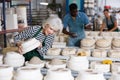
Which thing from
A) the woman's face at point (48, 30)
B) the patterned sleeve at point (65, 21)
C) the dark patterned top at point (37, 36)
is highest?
the patterned sleeve at point (65, 21)

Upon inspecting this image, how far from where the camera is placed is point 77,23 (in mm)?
5734

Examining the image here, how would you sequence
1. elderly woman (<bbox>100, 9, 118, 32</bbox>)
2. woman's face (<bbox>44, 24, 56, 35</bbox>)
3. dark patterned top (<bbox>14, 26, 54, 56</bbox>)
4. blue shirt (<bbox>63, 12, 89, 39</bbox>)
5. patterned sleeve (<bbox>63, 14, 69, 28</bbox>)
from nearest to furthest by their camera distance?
woman's face (<bbox>44, 24, 56, 35</bbox>), dark patterned top (<bbox>14, 26, 54, 56</bbox>), blue shirt (<bbox>63, 12, 89, 39</bbox>), patterned sleeve (<bbox>63, 14, 69, 28</bbox>), elderly woman (<bbox>100, 9, 118, 32</bbox>)

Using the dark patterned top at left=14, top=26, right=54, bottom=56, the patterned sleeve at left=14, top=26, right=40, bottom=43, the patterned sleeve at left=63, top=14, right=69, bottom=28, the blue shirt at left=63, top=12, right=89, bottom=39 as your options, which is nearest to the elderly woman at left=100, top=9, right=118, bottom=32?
the blue shirt at left=63, top=12, right=89, bottom=39

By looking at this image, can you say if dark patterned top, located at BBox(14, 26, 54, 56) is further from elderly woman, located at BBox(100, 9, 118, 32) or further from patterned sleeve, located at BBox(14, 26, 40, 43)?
elderly woman, located at BBox(100, 9, 118, 32)

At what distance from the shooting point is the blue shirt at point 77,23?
5.64m

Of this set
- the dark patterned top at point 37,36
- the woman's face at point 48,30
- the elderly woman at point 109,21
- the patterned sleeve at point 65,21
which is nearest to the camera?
the woman's face at point 48,30

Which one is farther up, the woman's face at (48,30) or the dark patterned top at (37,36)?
the woman's face at (48,30)

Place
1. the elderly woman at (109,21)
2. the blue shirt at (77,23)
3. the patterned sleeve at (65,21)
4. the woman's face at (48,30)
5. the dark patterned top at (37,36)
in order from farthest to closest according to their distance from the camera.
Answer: the elderly woman at (109,21) → the patterned sleeve at (65,21) → the blue shirt at (77,23) → the dark patterned top at (37,36) → the woman's face at (48,30)

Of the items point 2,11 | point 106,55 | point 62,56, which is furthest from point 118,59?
point 2,11

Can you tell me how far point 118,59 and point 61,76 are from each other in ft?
7.89

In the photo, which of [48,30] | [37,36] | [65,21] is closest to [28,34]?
[37,36]

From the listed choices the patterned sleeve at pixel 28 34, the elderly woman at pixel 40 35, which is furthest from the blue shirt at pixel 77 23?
the patterned sleeve at pixel 28 34

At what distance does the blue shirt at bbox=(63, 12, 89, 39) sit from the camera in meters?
5.64

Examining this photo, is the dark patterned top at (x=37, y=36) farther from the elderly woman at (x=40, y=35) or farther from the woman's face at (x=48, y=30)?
the woman's face at (x=48, y=30)
